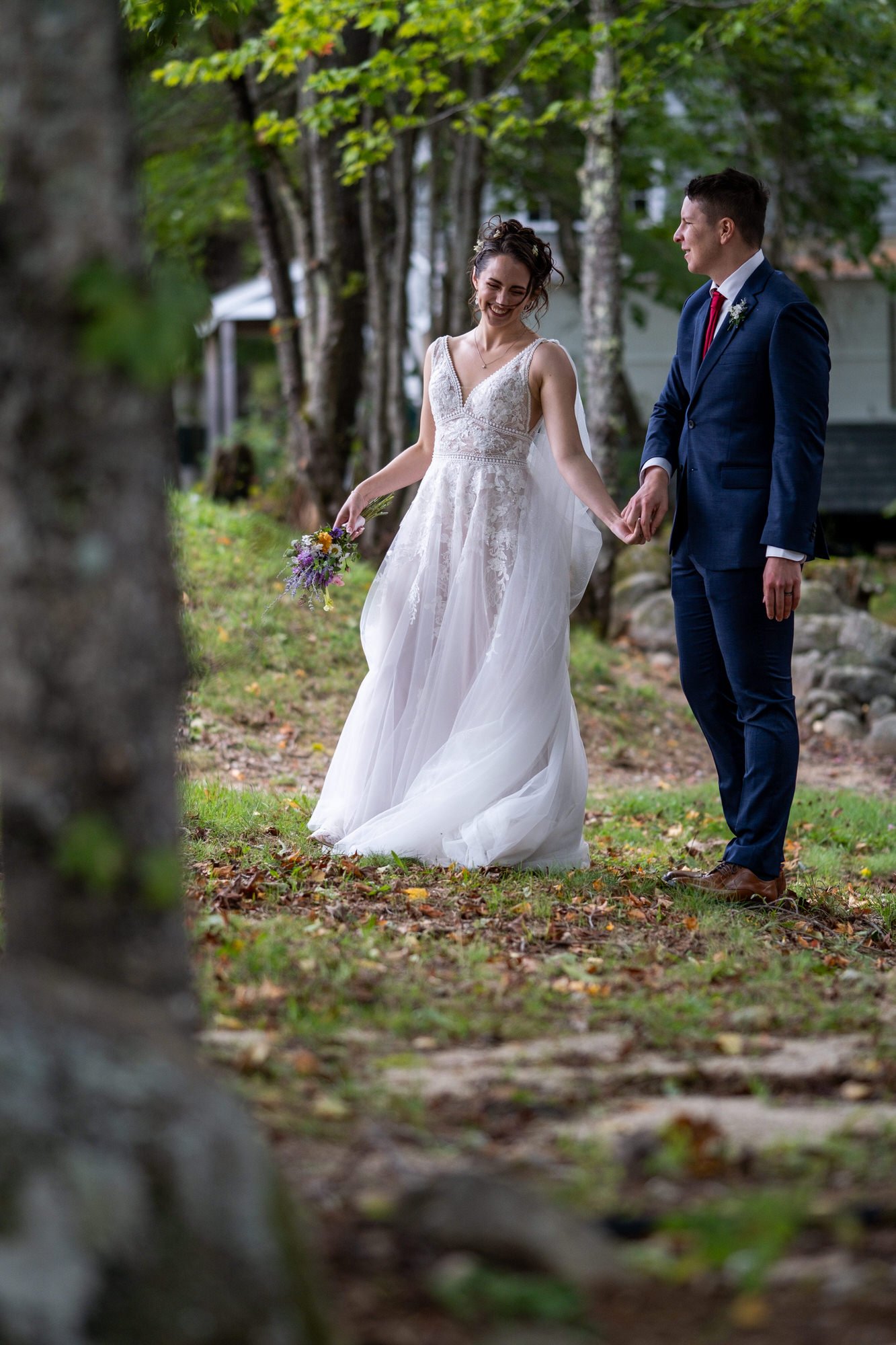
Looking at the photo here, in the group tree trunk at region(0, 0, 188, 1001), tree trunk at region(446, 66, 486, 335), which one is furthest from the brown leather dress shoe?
tree trunk at region(446, 66, 486, 335)

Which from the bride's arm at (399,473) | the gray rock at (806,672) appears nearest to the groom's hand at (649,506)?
the bride's arm at (399,473)

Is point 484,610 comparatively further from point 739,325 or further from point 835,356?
point 835,356

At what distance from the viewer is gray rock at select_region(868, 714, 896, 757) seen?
1027cm

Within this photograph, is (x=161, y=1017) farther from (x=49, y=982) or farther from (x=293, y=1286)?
(x=293, y=1286)

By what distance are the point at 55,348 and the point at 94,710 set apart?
65 cm

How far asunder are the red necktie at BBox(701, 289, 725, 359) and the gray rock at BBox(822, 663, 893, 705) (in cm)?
626

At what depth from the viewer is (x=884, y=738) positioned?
10312 millimetres

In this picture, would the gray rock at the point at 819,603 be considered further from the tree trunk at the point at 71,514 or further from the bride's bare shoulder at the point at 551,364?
the tree trunk at the point at 71,514

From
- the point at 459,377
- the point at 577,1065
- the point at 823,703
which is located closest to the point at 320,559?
the point at 459,377

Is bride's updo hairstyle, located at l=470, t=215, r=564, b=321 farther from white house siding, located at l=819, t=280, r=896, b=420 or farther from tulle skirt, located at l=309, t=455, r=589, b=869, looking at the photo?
white house siding, located at l=819, t=280, r=896, b=420

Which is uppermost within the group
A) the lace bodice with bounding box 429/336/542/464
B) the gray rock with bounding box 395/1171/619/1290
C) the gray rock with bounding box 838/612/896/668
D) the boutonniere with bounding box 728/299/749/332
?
the boutonniere with bounding box 728/299/749/332

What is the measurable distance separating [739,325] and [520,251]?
0.95m

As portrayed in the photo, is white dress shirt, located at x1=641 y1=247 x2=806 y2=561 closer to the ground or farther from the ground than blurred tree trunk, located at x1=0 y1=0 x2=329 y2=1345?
farther from the ground

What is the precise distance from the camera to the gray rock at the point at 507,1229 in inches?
84.3
